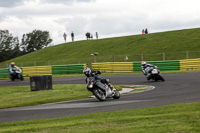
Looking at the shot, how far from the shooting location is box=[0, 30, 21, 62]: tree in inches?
4087

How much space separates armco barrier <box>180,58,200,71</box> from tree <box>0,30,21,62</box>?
263 ft

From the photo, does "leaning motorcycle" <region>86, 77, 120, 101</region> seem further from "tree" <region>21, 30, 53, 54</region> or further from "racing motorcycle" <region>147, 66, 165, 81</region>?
"tree" <region>21, 30, 53, 54</region>

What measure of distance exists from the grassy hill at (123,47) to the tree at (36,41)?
59.2 metres

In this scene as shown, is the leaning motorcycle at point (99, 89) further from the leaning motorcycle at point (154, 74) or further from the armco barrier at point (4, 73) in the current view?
the armco barrier at point (4, 73)

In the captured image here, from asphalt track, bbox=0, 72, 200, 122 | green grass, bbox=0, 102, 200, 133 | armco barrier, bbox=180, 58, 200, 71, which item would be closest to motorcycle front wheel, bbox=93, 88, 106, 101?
asphalt track, bbox=0, 72, 200, 122

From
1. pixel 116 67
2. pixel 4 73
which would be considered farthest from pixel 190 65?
pixel 4 73

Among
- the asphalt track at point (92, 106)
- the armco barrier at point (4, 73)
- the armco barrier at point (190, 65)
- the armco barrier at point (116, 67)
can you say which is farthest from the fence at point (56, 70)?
the asphalt track at point (92, 106)

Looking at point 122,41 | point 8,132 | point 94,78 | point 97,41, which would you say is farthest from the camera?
point 97,41

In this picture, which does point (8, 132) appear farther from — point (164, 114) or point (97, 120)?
point (164, 114)

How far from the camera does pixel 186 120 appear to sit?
7.19 m

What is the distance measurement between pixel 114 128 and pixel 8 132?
2.18 metres

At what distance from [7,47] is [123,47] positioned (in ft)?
192

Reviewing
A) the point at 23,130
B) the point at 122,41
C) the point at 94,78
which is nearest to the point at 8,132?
the point at 23,130

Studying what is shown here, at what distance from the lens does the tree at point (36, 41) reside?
128750 millimetres
